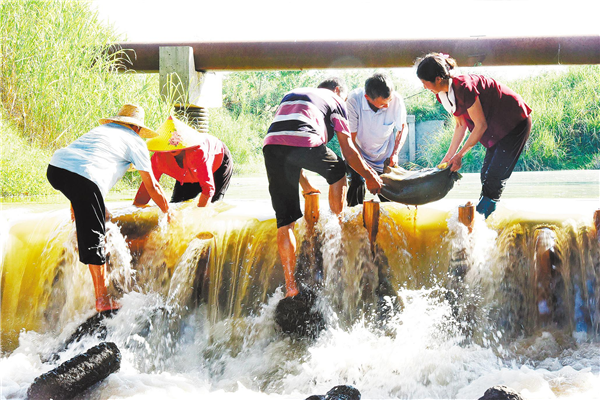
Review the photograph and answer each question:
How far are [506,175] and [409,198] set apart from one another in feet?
2.14

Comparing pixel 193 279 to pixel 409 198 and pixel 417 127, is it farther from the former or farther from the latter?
pixel 417 127

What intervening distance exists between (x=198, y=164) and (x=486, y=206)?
2047 millimetres

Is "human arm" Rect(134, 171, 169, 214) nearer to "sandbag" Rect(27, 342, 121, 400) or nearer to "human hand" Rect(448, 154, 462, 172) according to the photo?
"sandbag" Rect(27, 342, 121, 400)

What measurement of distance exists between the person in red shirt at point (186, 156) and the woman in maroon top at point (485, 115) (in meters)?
1.68

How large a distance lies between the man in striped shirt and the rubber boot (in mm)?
769

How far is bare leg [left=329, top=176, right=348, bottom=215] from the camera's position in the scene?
142 inches

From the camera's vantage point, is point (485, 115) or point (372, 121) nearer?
point (485, 115)

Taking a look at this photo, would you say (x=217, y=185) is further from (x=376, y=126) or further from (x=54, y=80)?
(x=54, y=80)

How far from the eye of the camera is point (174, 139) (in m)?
3.99

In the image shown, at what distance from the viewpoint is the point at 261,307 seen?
3793 millimetres

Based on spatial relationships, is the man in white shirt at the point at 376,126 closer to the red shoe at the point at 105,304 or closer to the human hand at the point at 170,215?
the human hand at the point at 170,215

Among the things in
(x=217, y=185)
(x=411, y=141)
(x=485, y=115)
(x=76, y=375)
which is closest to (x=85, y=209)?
(x=76, y=375)

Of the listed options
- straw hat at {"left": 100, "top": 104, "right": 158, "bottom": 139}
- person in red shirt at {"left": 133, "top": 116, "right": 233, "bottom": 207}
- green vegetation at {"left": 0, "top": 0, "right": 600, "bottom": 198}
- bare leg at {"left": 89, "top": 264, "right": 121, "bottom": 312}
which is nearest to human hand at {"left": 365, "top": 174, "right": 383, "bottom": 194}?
person in red shirt at {"left": 133, "top": 116, "right": 233, "bottom": 207}

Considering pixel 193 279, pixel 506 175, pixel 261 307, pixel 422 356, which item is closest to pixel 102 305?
pixel 193 279
